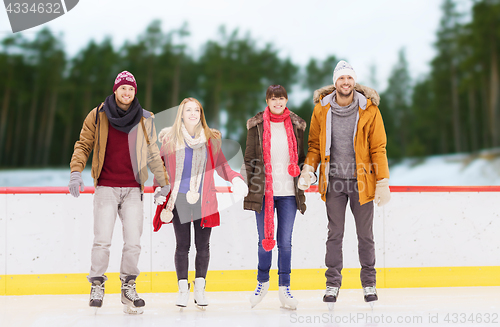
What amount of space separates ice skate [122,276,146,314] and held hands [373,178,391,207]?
54.4 inches

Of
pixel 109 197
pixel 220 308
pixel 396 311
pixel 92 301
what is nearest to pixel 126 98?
pixel 109 197

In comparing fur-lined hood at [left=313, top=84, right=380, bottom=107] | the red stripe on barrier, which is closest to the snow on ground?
the red stripe on barrier

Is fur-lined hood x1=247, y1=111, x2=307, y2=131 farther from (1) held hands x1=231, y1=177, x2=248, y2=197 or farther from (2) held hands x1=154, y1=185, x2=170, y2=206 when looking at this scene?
(2) held hands x1=154, y1=185, x2=170, y2=206

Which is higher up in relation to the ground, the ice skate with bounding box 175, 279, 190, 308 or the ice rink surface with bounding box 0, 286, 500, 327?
the ice skate with bounding box 175, 279, 190, 308

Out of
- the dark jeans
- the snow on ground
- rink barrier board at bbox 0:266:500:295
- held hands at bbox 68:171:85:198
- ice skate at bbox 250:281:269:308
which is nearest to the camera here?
held hands at bbox 68:171:85:198

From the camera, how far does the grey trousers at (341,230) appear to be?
217cm

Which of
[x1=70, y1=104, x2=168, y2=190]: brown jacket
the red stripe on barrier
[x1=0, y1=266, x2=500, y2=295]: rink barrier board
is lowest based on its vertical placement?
[x1=0, y1=266, x2=500, y2=295]: rink barrier board

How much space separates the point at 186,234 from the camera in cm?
218

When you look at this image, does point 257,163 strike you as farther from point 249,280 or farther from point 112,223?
point 249,280

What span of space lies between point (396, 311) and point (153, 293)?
1592mm

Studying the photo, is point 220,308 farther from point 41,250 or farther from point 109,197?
point 41,250

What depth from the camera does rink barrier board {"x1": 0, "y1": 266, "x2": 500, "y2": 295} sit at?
275 centimetres

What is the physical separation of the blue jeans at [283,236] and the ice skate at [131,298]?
69 centimetres

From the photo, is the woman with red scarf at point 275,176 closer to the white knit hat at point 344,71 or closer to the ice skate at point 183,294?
the white knit hat at point 344,71
